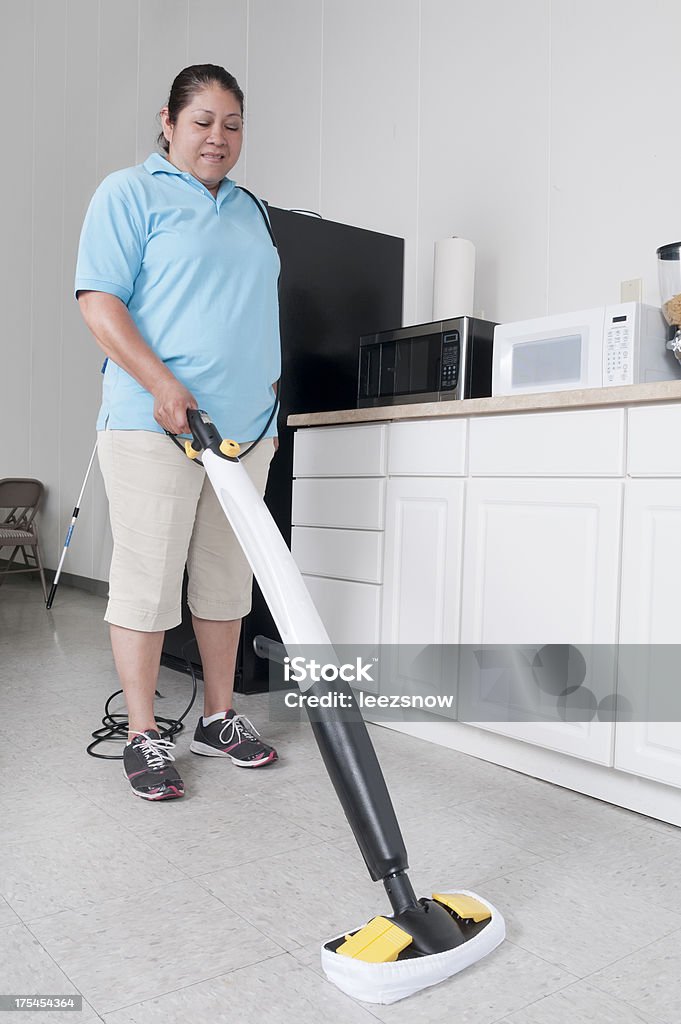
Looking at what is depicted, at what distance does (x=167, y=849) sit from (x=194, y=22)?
12.9 ft

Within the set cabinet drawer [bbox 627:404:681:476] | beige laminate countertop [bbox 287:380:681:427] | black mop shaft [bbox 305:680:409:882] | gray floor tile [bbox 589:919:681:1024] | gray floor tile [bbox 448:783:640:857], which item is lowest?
gray floor tile [bbox 589:919:681:1024]

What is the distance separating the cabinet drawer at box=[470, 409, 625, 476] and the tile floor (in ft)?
2.29

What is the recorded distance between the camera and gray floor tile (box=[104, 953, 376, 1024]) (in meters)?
Result: 1.05

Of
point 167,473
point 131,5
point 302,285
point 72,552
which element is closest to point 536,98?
point 302,285

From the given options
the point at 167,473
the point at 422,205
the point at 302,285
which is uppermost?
the point at 422,205

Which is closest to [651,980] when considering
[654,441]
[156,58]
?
[654,441]

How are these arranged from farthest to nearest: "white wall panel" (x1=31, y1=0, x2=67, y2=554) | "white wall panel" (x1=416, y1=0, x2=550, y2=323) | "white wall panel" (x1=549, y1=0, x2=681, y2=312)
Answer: "white wall panel" (x1=31, y1=0, x2=67, y2=554) → "white wall panel" (x1=416, y1=0, x2=550, y2=323) → "white wall panel" (x1=549, y1=0, x2=681, y2=312)

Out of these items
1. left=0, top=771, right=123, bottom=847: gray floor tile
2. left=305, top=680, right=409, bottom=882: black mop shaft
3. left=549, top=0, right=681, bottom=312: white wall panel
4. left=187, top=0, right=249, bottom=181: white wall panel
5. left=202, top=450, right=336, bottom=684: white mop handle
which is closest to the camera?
left=305, top=680, right=409, bottom=882: black mop shaft

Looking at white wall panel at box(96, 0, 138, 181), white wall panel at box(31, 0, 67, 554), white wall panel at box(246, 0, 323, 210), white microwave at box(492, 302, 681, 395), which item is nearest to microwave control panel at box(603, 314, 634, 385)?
white microwave at box(492, 302, 681, 395)

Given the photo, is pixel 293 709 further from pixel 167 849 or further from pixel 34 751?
pixel 167 849

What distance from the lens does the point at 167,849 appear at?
4.99ft

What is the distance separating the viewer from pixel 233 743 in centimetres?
201

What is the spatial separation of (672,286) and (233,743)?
145 centimetres

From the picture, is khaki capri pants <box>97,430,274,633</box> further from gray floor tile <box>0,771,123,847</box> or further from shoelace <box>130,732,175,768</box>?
gray floor tile <box>0,771,123,847</box>
